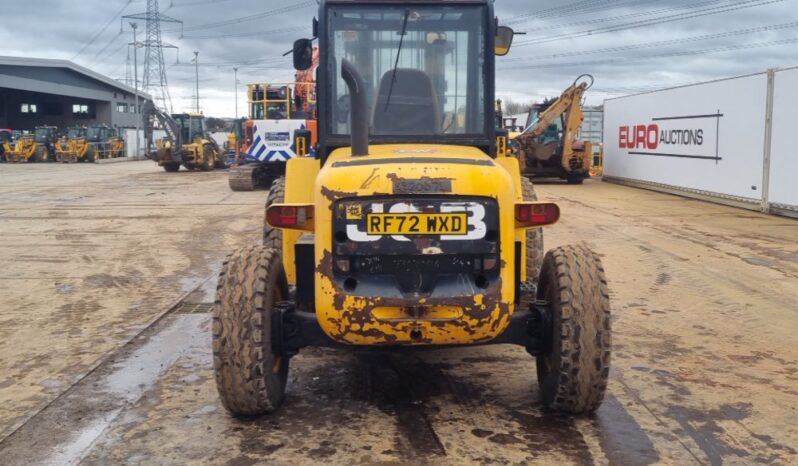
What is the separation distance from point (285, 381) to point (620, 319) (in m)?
3.57

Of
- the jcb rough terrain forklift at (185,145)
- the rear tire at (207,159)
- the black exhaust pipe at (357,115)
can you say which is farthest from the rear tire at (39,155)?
the black exhaust pipe at (357,115)

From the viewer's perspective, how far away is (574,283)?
463cm

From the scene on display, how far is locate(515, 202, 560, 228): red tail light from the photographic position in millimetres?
4758

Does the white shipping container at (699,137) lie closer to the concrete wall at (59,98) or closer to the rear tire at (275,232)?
the rear tire at (275,232)

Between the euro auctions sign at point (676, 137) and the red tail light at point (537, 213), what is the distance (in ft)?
50.4

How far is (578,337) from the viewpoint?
4535 mm

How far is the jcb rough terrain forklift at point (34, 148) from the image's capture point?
47.2m

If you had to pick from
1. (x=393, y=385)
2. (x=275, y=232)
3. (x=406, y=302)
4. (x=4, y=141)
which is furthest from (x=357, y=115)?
(x=4, y=141)

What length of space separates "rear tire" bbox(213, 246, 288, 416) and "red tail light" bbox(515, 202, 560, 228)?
5.11ft

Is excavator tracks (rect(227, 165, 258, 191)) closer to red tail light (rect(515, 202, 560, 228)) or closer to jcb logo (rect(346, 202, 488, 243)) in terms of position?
Answer: red tail light (rect(515, 202, 560, 228))

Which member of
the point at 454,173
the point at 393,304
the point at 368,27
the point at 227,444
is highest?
the point at 368,27

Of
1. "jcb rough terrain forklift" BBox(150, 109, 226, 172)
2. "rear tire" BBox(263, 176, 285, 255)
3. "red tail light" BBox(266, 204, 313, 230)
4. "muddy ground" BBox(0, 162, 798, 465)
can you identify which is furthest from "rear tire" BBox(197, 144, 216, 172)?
"red tail light" BBox(266, 204, 313, 230)

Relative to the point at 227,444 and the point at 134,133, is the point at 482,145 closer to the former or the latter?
the point at 227,444

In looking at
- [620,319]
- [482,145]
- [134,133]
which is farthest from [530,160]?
[134,133]
